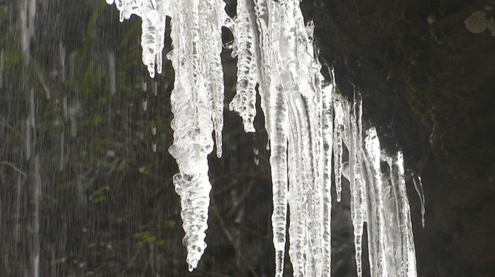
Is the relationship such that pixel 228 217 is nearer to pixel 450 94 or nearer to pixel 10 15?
pixel 10 15

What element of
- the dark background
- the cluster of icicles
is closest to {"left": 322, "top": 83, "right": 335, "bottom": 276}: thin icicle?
the cluster of icicles

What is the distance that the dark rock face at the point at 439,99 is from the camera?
613mm

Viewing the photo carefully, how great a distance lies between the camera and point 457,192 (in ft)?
2.10

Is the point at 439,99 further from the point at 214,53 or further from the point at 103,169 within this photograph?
the point at 103,169

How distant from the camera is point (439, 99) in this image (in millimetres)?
633

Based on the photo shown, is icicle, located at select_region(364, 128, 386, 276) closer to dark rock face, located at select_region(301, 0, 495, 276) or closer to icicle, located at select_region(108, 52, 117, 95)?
dark rock face, located at select_region(301, 0, 495, 276)

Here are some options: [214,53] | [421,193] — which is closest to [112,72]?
[214,53]

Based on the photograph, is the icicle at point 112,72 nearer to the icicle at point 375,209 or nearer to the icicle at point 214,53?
the icicle at point 214,53

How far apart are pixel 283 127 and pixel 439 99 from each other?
30cm

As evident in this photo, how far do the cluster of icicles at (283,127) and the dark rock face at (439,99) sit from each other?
0.33 feet

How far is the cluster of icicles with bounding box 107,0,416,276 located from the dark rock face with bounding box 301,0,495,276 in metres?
0.10

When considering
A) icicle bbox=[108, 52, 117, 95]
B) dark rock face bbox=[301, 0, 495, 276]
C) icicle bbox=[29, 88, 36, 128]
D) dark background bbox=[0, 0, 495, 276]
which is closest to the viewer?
dark rock face bbox=[301, 0, 495, 276]

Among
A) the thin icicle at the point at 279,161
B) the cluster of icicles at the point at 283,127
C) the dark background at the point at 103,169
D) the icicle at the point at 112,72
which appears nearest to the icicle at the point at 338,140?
the cluster of icicles at the point at 283,127

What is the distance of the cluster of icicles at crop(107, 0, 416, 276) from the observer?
33.4 inches
